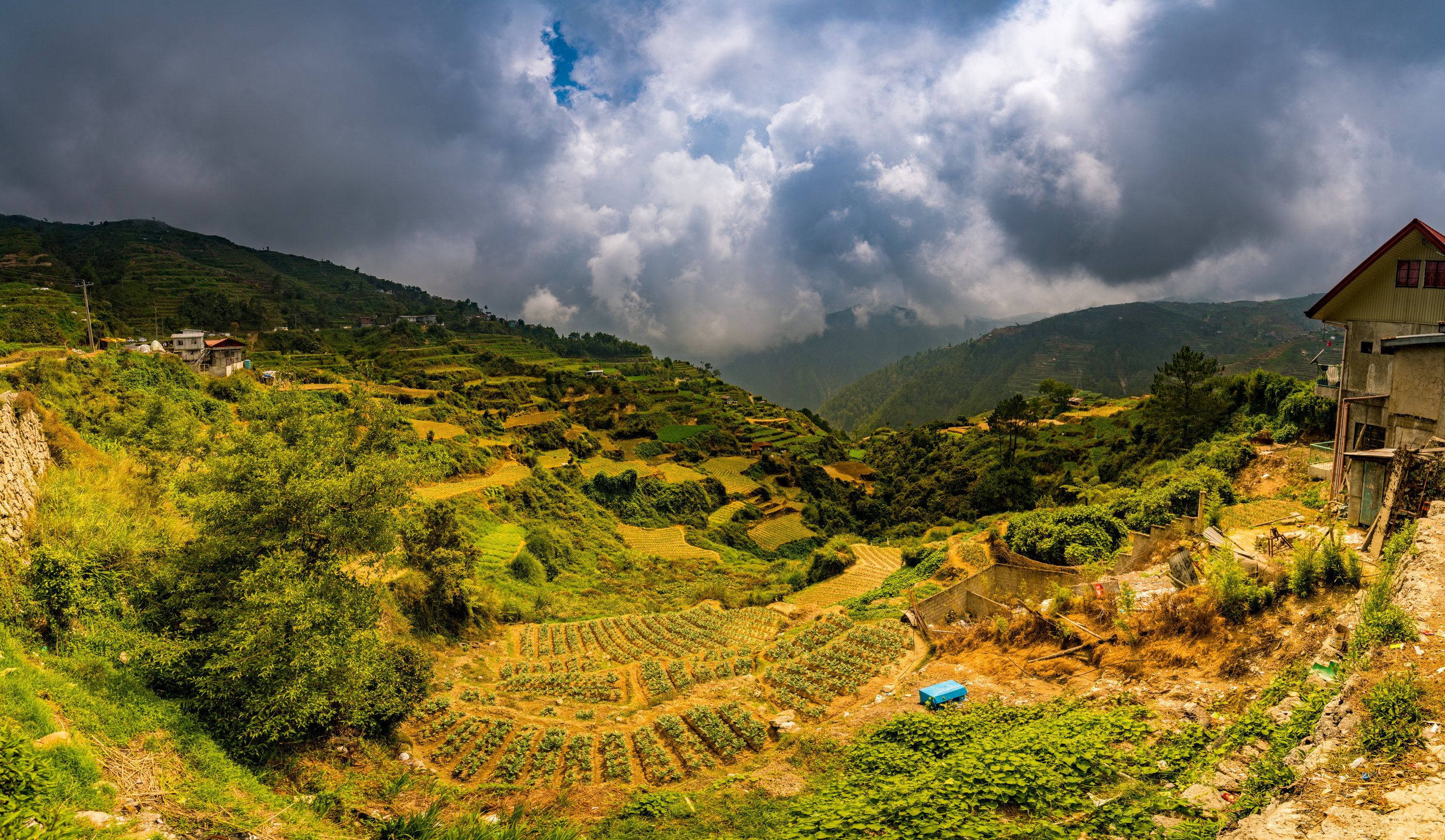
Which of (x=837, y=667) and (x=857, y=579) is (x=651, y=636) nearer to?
(x=837, y=667)

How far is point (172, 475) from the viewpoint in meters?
16.5

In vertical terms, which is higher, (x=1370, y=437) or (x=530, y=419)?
(x=1370, y=437)

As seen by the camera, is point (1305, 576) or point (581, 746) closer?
point (1305, 576)

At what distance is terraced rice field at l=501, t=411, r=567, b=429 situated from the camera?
59.8 m

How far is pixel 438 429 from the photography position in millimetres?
47719

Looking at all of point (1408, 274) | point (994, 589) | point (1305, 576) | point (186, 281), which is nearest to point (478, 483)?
point (994, 589)

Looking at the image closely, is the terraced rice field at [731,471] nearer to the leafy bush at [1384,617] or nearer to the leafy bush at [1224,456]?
the leafy bush at [1224,456]

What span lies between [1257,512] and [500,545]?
31.4 metres

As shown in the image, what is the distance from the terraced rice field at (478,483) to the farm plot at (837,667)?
2276 centimetres

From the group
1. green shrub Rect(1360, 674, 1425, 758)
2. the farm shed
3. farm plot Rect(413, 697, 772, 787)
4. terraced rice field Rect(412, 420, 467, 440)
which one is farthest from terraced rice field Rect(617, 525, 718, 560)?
green shrub Rect(1360, 674, 1425, 758)

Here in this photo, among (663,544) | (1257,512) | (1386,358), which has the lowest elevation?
(663,544)

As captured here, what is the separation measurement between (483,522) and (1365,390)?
120 ft

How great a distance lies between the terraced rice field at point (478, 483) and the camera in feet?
116

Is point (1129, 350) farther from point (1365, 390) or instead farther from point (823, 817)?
point (823, 817)
